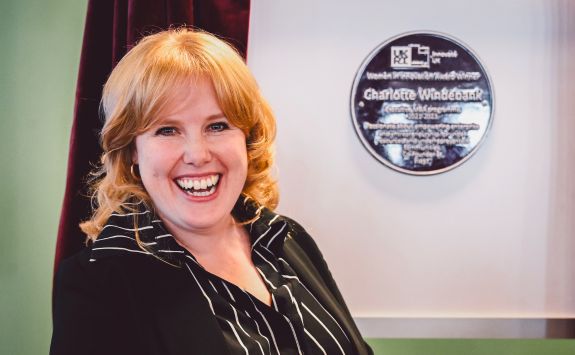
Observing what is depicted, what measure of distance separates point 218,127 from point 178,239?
0.32 m

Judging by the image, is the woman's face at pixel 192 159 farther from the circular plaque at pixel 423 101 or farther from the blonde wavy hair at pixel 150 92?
the circular plaque at pixel 423 101

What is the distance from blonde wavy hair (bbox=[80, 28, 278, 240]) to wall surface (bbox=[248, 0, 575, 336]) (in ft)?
2.78

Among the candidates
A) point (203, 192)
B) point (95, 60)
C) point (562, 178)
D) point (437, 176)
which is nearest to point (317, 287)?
point (203, 192)

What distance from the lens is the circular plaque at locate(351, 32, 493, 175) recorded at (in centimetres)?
216

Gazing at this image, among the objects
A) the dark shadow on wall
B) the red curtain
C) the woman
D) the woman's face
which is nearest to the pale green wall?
the red curtain

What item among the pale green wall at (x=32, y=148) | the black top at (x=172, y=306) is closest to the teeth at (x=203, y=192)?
the black top at (x=172, y=306)

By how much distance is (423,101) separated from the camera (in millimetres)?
2172

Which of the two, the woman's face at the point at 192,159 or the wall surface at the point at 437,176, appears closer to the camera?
the woman's face at the point at 192,159

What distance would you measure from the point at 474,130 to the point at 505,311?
798 millimetres

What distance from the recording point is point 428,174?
7.17 ft

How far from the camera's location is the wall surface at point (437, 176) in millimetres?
2182

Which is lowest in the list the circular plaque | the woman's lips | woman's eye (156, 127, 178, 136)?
the woman's lips

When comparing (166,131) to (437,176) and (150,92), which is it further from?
(437,176)

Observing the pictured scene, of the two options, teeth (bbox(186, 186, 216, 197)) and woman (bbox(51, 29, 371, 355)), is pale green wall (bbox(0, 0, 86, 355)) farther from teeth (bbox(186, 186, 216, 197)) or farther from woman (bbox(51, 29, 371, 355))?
teeth (bbox(186, 186, 216, 197))
